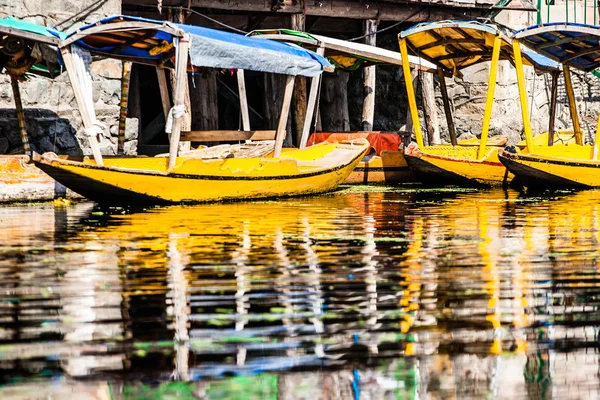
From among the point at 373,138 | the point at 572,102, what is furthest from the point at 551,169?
the point at 373,138

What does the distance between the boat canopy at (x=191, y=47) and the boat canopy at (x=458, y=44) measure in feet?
8.22

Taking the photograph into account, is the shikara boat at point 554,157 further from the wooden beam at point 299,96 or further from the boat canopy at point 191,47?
the wooden beam at point 299,96

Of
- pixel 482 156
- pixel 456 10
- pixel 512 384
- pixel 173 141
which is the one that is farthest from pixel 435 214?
pixel 456 10

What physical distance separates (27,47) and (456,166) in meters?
7.29

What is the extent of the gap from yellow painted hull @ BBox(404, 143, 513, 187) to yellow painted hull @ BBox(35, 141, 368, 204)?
4.93 ft

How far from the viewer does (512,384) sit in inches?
156

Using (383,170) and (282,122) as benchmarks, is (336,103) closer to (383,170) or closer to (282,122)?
(383,170)

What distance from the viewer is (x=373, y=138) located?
19.4m

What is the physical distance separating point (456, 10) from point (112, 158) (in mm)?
11024

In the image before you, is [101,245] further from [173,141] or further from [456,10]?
[456,10]

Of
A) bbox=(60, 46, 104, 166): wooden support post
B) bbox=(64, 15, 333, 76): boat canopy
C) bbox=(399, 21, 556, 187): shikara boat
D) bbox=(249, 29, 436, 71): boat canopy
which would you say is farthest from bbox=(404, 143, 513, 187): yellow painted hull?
bbox=(60, 46, 104, 166): wooden support post

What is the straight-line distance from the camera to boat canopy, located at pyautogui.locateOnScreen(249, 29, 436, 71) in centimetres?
1742

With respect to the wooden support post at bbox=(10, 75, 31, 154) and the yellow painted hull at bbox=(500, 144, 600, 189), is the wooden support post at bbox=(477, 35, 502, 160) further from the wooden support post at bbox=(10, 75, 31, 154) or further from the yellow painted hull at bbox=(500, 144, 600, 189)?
the wooden support post at bbox=(10, 75, 31, 154)

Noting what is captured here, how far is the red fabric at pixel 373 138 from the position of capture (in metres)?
18.5
